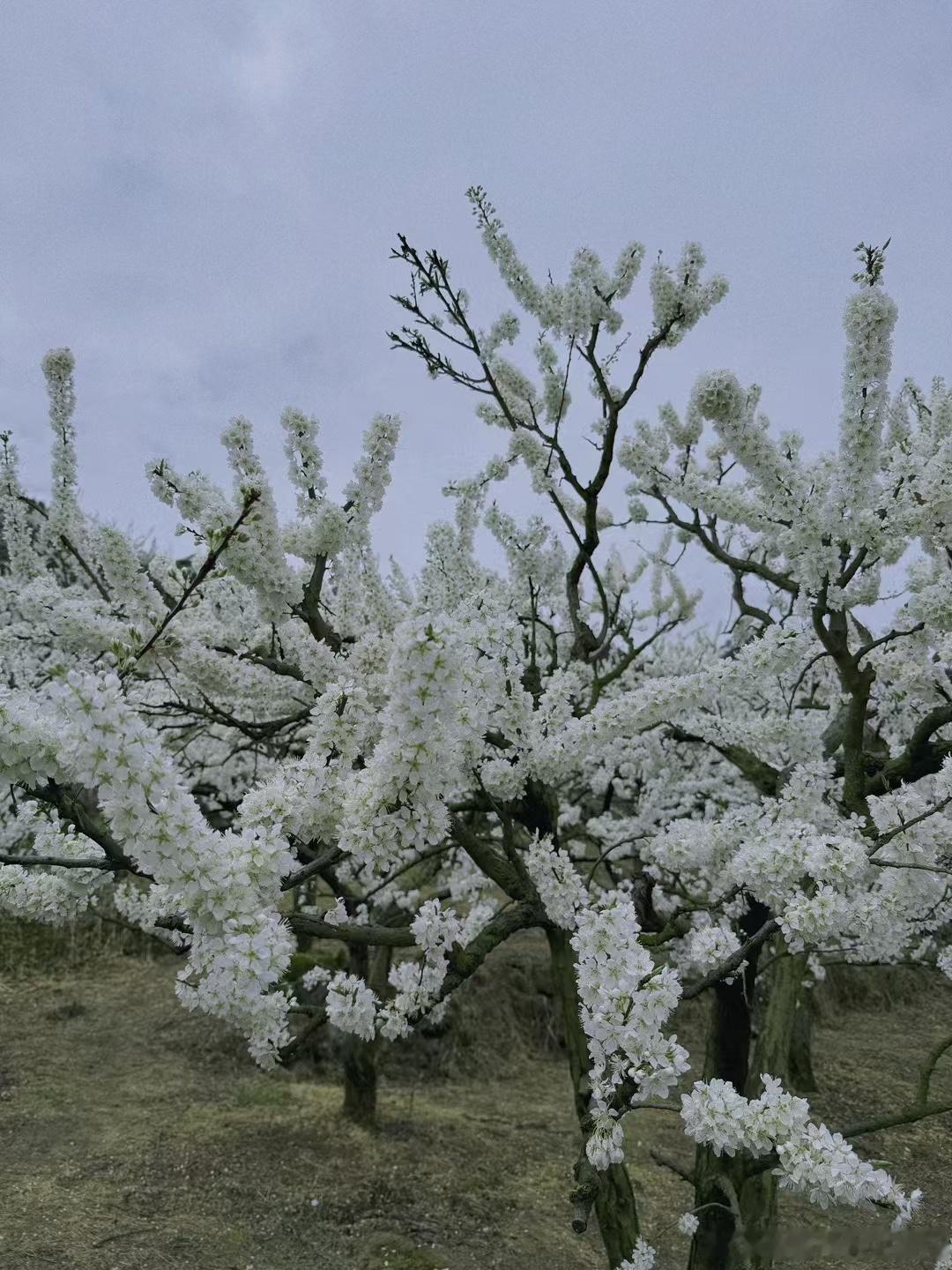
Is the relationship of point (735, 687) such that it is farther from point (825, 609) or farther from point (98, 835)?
point (98, 835)

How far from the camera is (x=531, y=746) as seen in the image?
407 cm

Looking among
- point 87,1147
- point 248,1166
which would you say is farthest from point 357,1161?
point 87,1147

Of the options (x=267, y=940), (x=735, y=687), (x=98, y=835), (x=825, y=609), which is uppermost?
(x=825, y=609)

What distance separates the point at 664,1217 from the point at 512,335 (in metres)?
5.67

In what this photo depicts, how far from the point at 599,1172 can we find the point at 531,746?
1.68 m

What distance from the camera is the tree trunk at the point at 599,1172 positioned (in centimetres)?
395

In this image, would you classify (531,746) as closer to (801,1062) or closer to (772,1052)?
(772,1052)

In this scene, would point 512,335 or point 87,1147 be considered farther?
point 87,1147

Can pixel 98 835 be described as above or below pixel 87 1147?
above

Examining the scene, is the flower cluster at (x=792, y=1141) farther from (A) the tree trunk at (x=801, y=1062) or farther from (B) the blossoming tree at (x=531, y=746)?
(A) the tree trunk at (x=801, y=1062)

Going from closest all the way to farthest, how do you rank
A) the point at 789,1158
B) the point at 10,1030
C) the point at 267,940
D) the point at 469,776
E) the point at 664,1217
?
the point at 267,940
the point at 789,1158
the point at 469,776
the point at 664,1217
the point at 10,1030

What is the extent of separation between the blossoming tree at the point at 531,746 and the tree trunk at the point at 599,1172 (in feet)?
0.05

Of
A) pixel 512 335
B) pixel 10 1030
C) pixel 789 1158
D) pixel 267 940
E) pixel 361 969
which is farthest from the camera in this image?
pixel 10 1030

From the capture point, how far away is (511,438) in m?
5.97
